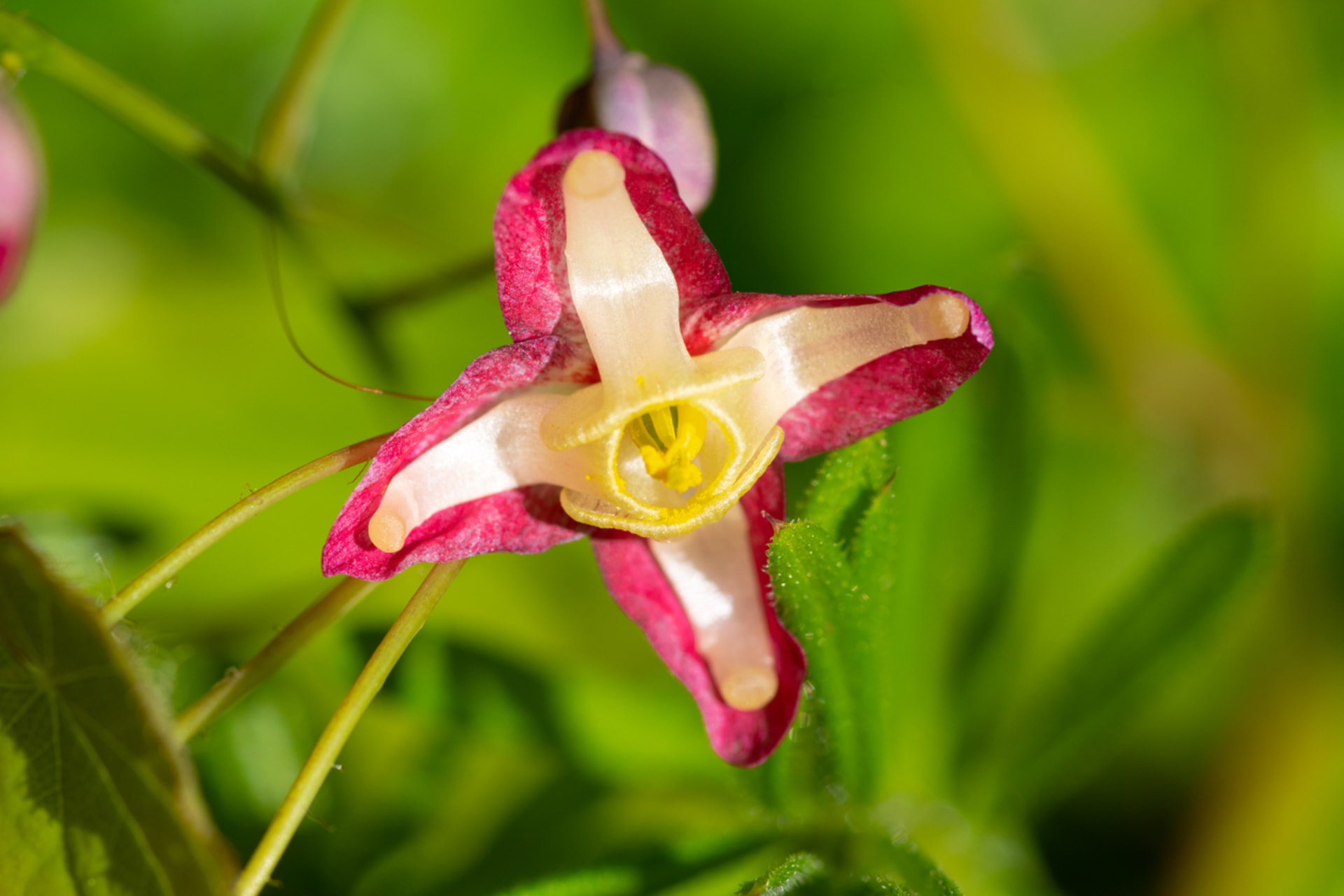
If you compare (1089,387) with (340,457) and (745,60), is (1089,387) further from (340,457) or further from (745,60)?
(340,457)

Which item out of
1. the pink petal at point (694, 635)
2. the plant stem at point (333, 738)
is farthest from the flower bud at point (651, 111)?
the plant stem at point (333, 738)

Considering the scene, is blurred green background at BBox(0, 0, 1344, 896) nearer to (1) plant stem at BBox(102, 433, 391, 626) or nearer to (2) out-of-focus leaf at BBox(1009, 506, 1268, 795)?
(2) out-of-focus leaf at BBox(1009, 506, 1268, 795)

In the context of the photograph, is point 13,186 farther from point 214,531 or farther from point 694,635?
point 694,635

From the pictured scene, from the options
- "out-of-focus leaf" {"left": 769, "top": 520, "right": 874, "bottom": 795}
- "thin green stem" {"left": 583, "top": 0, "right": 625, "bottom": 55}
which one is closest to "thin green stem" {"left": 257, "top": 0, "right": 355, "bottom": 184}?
"thin green stem" {"left": 583, "top": 0, "right": 625, "bottom": 55}

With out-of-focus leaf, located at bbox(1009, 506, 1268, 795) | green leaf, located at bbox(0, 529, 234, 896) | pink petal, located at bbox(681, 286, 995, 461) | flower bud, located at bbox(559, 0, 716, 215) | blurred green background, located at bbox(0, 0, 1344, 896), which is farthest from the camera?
blurred green background, located at bbox(0, 0, 1344, 896)

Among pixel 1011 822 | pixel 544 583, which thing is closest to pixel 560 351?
pixel 1011 822

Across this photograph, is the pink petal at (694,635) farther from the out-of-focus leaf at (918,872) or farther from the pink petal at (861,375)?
the out-of-focus leaf at (918,872)
